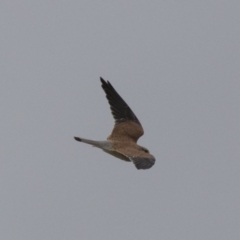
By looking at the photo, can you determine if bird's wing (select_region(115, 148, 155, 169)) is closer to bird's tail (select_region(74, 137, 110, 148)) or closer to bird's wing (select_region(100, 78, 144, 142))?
bird's tail (select_region(74, 137, 110, 148))

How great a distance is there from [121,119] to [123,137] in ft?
2.84

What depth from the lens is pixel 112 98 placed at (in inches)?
1013

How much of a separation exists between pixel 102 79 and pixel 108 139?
63.1 inches

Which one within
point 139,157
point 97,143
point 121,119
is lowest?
point 139,157

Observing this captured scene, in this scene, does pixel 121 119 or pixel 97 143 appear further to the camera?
pixel 121 119

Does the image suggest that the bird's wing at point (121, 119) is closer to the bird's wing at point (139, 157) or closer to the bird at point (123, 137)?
the bird at point (123, 137)

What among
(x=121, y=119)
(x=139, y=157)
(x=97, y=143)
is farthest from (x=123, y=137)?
(x=139, y=157)

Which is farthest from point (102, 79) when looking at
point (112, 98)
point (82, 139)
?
point (82, 139)

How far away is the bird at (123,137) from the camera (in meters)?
23.1

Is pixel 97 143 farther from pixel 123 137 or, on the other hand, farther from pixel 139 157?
pixel 123 137

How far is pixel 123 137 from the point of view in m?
25.1

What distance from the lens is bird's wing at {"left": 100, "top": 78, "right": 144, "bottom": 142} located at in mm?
25328

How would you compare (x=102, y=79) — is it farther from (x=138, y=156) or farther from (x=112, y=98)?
(x=138, y=156)

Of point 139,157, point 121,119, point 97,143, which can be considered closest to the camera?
point 139,157
